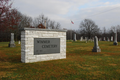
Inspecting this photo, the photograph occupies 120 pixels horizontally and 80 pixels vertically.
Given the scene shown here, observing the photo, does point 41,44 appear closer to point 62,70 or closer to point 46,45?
point 46,45

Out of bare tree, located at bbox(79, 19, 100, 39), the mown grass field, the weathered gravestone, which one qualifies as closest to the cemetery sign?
the weathered gravestone

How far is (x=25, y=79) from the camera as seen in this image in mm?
3789

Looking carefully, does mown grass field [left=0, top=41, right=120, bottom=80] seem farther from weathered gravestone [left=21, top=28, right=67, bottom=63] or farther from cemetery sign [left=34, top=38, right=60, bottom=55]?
cemetery sign [left=34, top=38, right=60, bottom=55]

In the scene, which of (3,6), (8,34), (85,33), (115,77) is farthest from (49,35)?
(85,33)

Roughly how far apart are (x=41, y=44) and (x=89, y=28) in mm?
45260

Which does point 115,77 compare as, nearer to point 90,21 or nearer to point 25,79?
point 25,79

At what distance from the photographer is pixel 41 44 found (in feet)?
22.3

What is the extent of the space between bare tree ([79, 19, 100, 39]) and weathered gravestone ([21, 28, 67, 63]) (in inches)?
1712

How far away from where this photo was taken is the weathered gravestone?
6324 mm

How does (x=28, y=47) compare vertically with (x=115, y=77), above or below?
above

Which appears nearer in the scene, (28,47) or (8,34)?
(28,47)

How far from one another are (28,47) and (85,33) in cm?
4567

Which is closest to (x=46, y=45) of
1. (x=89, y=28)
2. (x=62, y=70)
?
(x=62, y=70)

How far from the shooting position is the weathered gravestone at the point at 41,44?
6324 millimetres
